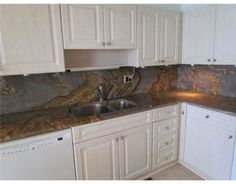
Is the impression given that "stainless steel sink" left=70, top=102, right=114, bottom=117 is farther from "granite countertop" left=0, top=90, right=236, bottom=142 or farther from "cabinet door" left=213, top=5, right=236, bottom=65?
"cabinet door" left=213, top=5, right=236, bottom=65

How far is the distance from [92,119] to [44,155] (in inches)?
18.8

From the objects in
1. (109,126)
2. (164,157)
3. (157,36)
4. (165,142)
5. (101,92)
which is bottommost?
(164,157)

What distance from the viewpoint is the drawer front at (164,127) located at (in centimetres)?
200

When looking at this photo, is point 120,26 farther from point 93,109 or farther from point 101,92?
point 93,109

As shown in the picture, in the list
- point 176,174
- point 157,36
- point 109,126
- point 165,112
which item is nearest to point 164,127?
point 165,112

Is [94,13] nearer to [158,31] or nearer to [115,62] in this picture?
[115,62]

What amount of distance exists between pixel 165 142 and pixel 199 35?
1.39 metres

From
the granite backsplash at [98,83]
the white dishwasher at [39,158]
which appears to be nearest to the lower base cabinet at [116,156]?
the white dishwasher at [39,158]

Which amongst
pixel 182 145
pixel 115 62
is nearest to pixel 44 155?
pixel 115 62

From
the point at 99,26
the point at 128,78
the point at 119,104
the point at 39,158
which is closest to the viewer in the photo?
the point at 39,158

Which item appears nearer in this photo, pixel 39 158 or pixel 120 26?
pixel 39 158

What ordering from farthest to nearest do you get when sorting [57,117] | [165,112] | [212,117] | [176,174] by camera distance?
[176,174] < [165,112] < [212,117] < [57,117]

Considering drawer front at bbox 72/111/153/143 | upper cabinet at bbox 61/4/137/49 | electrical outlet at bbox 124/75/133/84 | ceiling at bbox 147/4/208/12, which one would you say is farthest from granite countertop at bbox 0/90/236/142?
ceiling at bbox 147/4/208/12

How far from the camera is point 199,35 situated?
2154 mm
